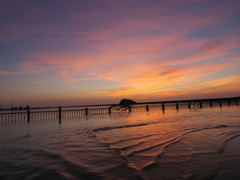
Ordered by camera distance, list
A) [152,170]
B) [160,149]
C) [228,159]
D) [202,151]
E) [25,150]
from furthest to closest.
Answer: [25,150] < [160,149] < [202,151] < [228,159] < [152,170]

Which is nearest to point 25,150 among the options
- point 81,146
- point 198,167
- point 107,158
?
point 81,146

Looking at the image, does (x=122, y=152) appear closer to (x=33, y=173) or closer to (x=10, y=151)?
(x=33, y=173)

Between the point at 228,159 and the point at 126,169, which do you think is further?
the point at 228,159

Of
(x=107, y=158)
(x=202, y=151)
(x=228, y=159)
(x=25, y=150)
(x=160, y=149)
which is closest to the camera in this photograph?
(x=228, y=159)

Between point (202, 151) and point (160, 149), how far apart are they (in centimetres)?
167

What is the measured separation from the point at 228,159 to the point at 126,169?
3.62m

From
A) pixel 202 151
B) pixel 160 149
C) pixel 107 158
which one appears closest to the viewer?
pixel 107 158

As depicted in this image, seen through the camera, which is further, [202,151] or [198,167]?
[202,151]

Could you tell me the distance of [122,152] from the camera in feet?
21.8

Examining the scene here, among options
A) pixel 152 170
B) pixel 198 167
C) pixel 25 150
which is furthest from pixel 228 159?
pixel 25 150

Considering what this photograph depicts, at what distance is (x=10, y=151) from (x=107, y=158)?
4.78m

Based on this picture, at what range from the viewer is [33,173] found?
15.8 feet

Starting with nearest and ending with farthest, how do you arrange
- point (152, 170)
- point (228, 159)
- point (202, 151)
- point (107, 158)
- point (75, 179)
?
point (75, 179) < point (152, 170) < point (228, 159) < point (107, 158) < point (202, 151)

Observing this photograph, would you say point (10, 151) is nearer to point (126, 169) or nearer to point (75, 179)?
point (75, 179)
